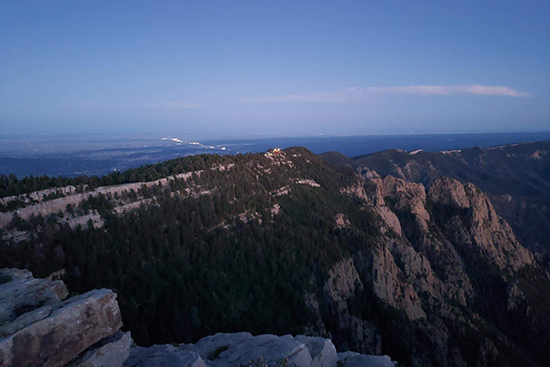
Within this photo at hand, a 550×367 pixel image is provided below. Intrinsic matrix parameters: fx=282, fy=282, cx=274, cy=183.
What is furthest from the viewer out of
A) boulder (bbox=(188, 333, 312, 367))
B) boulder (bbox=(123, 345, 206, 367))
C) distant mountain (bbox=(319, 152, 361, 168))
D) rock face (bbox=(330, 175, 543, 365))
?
distant mountain (bbox=(319, 152, 361, 168))

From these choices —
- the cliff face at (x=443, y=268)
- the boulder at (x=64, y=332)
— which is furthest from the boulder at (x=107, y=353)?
the cliff face at (x=443, y=268)

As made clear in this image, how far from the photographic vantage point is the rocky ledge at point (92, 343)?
1016 centimetres

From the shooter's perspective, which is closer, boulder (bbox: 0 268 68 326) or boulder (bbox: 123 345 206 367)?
boulder (bbox: 0 268 68 326)

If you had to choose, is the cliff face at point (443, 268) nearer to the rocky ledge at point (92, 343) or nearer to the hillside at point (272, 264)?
the hillside at point (272, 264)

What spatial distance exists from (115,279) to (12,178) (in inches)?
759

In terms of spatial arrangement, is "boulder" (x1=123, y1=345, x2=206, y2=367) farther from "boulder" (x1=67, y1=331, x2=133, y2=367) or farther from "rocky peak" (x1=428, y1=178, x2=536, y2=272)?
"rocky peak" (x1=428, y1=178, x2=536, y2=272)

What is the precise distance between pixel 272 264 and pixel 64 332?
105 ft

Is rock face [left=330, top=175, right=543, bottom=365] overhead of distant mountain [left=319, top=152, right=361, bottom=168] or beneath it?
beneath

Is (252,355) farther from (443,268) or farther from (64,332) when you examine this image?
(443,268)

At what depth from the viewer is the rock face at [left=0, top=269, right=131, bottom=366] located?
9.94m

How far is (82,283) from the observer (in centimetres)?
2833

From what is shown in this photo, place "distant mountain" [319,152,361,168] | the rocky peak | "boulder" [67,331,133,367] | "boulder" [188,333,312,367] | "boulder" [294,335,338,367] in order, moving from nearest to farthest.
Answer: "boulder" [67,331,133,367]
"boulder" [188,333,312,367]
"boulder" [294,335,338,367]
the rocky peak
"distant mountain" [319,152,361,168]

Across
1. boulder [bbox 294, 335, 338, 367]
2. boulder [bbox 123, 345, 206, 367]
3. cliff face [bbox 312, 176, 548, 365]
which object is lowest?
cliff face [bbox 312, 176, 548, 365]

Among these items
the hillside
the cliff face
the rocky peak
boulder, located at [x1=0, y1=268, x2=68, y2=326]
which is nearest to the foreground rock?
boulder, located at [x1=0, y1=268, x2=68, y2=326]
